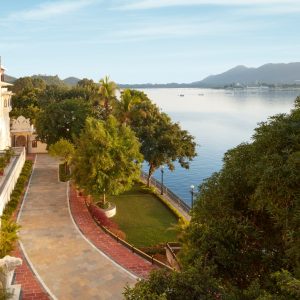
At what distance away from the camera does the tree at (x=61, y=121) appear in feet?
141

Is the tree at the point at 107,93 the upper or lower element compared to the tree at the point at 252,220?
upper

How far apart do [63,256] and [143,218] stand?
36.1 feet

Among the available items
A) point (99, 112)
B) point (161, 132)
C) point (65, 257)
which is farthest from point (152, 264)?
point (99, 112)

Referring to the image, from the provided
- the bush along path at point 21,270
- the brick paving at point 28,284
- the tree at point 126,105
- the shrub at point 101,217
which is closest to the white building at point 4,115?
the tree at point 126,105

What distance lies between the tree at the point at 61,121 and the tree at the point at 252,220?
102 ft

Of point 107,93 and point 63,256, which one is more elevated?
point 107,93

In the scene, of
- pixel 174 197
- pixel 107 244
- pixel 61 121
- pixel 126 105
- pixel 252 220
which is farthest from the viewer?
pixel 61 121

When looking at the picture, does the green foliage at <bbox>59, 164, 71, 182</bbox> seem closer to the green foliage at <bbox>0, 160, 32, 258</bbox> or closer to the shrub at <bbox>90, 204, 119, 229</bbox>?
the green foliage at <bbox>0, 160, 32, 258</bbox>

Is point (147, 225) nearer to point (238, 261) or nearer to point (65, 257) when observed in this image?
point (65, 257)

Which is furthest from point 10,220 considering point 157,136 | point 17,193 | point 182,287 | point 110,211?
point 157,136

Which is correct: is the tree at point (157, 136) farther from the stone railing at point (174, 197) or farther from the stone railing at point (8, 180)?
the stone railing at point (8, 180)

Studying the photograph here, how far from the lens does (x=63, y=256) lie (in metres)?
22.5

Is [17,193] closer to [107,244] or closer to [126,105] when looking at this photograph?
[107,244]

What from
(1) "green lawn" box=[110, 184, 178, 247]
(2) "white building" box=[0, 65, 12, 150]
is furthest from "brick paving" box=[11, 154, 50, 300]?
(2) "white building" box=[0, 65, 12, 150]
